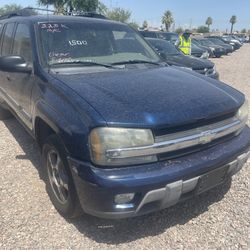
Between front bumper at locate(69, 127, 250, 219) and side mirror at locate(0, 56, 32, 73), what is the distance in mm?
1422

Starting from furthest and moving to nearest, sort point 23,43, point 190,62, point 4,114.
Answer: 1. point 190,62
2. point 4,114
3. point 23,43

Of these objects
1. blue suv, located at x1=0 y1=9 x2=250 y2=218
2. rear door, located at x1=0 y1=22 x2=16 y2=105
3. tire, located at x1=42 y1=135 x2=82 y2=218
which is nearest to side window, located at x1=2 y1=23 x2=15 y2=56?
rear door, located at x1=0 y1=22 x2=16 y2=105

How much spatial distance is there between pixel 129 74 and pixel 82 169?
1301 mm

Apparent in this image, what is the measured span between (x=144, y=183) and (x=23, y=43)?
2476mm

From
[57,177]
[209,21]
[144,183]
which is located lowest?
[209,21]

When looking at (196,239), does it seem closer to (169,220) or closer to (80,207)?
(169,220)

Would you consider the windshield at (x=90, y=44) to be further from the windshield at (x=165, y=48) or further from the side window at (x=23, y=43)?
the windshield at (x=165, y=48)

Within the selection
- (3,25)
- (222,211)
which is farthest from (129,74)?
(3,25)

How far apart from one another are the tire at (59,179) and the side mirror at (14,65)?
91cm

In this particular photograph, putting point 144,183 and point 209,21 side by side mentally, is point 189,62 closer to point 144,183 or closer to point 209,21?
point 144,183

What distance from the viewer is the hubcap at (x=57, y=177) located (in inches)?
118

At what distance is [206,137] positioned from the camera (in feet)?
9.11

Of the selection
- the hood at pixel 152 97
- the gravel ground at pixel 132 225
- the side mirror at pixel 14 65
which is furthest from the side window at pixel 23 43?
the gravel ground at pixel 132 225

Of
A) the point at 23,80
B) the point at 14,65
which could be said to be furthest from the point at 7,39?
the point at 14,65
